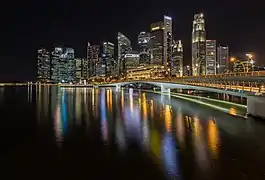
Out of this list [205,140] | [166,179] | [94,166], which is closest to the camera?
[166,179]

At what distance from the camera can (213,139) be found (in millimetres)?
20406

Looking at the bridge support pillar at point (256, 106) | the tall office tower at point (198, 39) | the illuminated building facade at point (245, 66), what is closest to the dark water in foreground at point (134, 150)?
the bridge support pillar at point (256, 106)

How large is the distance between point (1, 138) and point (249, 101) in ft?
79.6

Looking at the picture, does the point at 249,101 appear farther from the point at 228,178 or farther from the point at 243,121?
the point at 228,178

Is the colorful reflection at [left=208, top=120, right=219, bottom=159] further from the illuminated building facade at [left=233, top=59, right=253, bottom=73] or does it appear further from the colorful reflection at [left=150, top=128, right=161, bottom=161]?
the illuminated building facade at [left=233, top=59, right=253, bottom=73]

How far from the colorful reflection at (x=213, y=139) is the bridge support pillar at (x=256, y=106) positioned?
498 cm

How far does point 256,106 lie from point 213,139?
1254 centimetres

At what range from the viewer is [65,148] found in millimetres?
17969

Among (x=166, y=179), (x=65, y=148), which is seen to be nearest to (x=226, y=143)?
(x=166, y=179)

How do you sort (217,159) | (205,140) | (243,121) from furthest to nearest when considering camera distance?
1. (243,121)
2. (205,140)
3. (217,159)

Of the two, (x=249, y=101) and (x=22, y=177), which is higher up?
(x=249, y=101)

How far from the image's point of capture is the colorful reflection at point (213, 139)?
55.3 ft

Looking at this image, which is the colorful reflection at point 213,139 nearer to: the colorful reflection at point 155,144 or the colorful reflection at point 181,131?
the colorful reflection at point 181,131

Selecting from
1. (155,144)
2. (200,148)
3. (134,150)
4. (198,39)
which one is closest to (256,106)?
(200,148)
